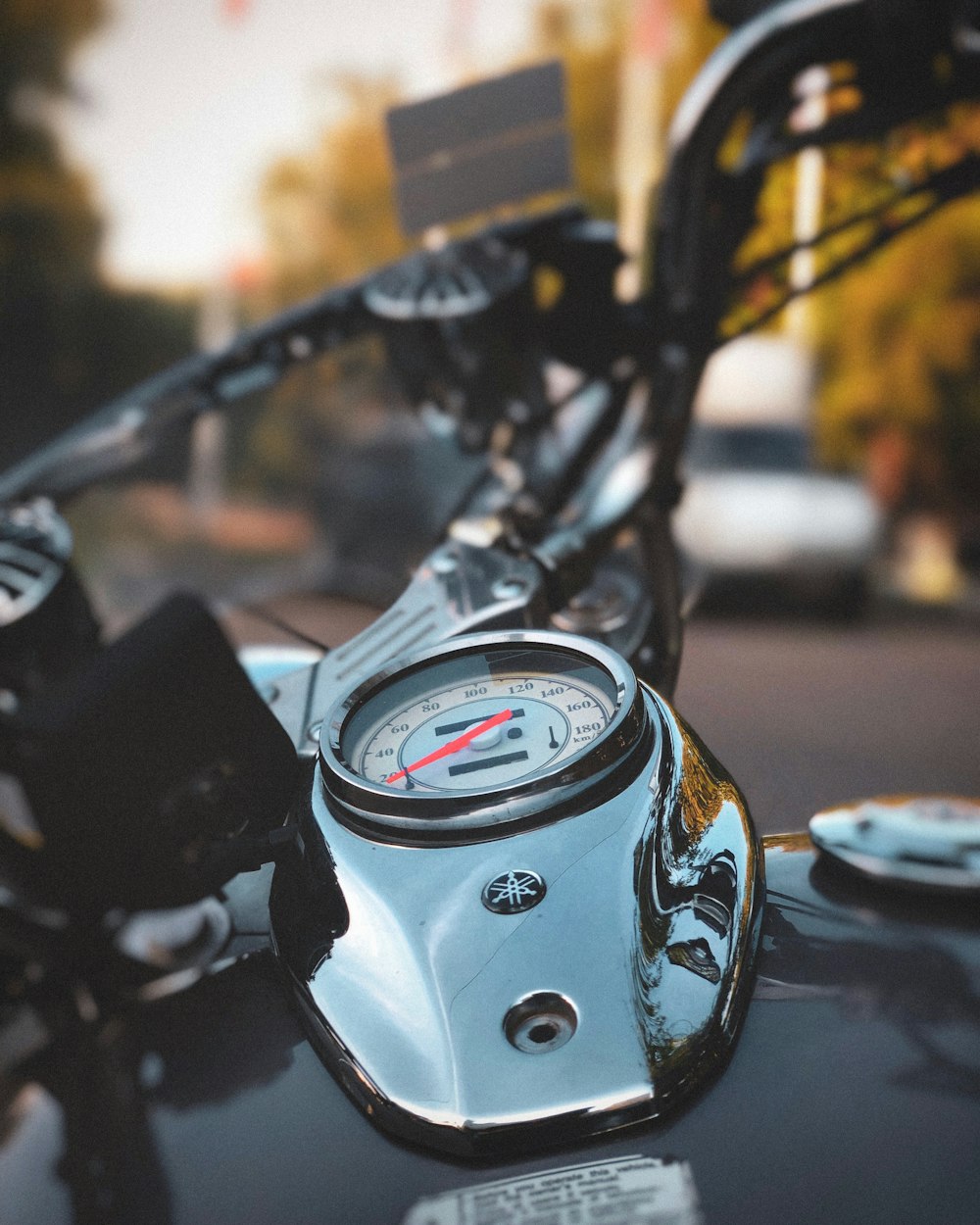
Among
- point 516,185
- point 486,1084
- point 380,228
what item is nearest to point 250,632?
point 516,185

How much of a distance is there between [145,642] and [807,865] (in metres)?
0.58

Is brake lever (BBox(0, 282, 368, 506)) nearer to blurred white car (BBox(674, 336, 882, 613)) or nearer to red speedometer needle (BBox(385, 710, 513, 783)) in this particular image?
blurred white car (BBox(674, 336, 882, 613))

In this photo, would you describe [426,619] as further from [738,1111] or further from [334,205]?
[334,205]

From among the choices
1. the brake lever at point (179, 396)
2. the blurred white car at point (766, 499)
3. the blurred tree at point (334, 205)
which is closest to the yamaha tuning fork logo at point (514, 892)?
the blurred white car at point (766, 499)

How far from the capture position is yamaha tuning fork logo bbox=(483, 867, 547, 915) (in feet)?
2.68

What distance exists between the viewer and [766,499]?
326cm

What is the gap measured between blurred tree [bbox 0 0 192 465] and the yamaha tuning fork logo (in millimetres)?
11273

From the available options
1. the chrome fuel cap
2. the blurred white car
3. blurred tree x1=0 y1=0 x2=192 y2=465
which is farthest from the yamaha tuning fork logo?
blurred tree x1=0 y1=0 x2=192 y2=465

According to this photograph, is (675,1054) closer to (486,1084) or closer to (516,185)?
(486,1084)

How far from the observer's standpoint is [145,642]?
97cm

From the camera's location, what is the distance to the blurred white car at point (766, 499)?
6.13 feet

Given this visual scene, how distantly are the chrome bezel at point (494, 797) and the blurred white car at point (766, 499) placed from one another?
672 mm

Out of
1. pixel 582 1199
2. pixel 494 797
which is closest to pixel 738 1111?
pixel 582 1199

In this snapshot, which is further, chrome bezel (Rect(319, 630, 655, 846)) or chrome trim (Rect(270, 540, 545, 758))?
chrome trim (Rect(270, 540, 545, 758))
